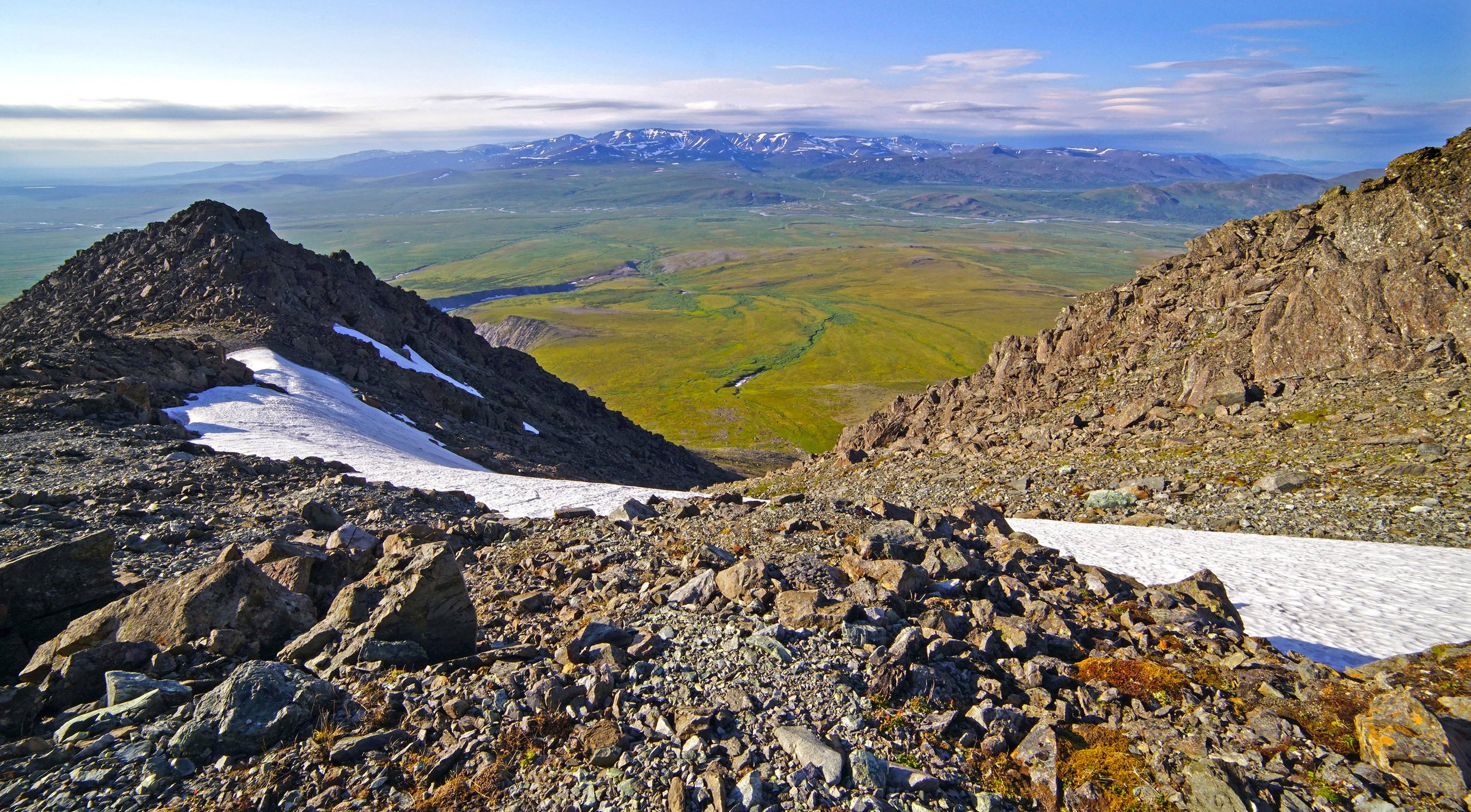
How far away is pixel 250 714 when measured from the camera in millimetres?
8352

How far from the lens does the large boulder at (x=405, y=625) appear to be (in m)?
10.1

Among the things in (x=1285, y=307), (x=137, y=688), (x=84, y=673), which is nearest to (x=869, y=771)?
(x=137, y=688)

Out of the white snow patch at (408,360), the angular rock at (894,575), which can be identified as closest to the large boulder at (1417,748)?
the angular rock at (894,575)

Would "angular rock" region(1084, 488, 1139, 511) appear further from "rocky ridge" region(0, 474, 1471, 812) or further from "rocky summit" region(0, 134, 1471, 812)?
"rocky ridge" region(0, 474, 1471, 812)

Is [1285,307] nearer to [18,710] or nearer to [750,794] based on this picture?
[750,794]

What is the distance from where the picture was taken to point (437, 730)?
8.70m

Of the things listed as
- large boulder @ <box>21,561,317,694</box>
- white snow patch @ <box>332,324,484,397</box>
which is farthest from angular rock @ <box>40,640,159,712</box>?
white snow patch @ <box>332,324,484,397</box>

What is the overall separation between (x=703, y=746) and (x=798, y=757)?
1.13 m

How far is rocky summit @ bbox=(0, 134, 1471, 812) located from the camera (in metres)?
8.09

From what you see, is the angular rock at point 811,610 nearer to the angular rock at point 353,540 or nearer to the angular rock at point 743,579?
the angular rock at point 743,579

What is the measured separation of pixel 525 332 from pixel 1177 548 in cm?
16053

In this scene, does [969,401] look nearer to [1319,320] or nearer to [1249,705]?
[1319,320]

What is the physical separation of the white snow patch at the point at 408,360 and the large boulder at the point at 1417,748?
4598cm

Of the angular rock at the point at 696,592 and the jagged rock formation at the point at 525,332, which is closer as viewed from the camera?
the angular rock at the point at 696,592
